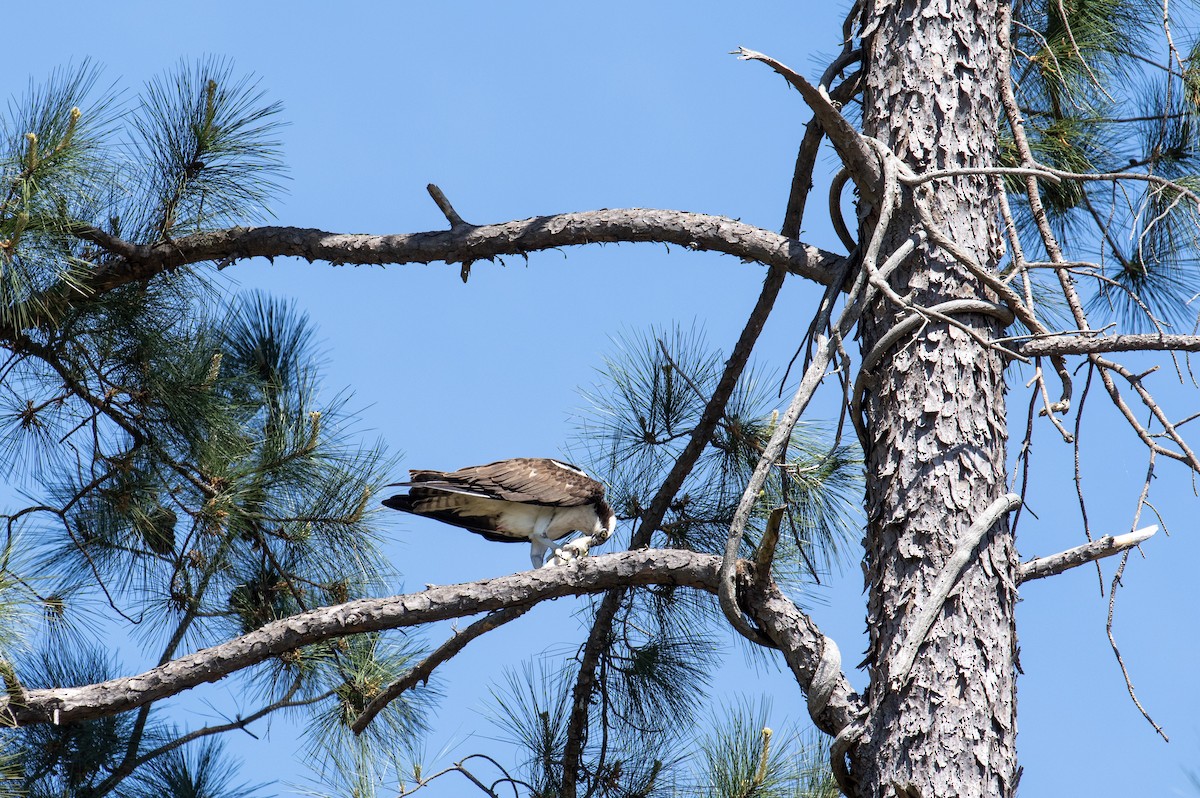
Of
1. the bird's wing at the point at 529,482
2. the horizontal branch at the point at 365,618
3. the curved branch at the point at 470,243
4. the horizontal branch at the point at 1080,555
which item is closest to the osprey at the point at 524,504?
the bird's wing at the point at 529,482

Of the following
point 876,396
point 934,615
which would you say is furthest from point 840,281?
point 934,615

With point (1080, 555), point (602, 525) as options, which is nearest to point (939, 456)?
point (1080, 555)

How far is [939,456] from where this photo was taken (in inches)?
111

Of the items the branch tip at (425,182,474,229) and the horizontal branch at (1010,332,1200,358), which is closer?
the horizontal branch at (1010,332,1200,358)

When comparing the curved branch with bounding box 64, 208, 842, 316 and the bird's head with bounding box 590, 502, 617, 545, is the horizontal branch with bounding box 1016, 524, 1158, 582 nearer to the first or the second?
the curved branch with bounding box 64, 208, 842, 316

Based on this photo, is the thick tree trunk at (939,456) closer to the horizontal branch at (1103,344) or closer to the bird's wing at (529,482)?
the horizontal branch at (1103,344)

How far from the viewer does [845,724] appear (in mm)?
2754

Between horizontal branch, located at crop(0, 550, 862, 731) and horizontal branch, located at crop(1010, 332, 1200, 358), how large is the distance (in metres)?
0.81

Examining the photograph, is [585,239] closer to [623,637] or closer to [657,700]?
[623,637]

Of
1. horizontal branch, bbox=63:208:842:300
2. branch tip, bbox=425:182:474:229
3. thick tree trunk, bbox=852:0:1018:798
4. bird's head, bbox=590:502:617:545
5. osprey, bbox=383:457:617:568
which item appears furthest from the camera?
bird's head, bbox=590:502:617:545

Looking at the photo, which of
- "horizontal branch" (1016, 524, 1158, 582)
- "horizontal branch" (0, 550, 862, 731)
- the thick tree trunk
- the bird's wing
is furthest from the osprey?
"horizontal branch" (1016, 524, 1158, 582)

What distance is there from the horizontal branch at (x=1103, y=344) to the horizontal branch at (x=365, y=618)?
2.66 feet

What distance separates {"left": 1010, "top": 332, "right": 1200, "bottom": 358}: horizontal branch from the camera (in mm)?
2660

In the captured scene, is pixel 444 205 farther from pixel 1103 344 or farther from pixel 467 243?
pixel 1103 344
